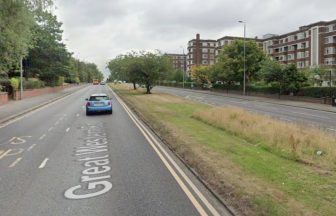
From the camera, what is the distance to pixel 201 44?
158000 mm

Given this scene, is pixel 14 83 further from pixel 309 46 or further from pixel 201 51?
pixel 201 51

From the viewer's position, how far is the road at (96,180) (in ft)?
21.8

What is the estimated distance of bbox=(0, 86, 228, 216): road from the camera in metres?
6.64

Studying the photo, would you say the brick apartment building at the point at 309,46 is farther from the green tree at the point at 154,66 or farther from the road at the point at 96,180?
the road at the point at 96,180

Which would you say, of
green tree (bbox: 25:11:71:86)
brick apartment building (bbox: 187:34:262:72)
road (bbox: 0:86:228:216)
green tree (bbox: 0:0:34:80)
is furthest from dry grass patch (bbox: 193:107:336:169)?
brick apartment building (bbox: 187:34:262:72)

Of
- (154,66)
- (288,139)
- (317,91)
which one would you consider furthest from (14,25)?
(154,66)

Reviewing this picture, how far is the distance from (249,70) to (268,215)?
190ft

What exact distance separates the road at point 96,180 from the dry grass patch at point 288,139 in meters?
3.20

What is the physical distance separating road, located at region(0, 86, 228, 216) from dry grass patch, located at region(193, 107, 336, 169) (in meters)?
3.20

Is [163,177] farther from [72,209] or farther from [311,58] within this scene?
[311,58]

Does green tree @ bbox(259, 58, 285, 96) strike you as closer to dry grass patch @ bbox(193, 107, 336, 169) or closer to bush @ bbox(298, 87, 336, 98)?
bush @ bbox(298, 87, 336, 98)

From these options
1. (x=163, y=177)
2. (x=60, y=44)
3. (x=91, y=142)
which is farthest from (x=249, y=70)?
(x=163, y=177)

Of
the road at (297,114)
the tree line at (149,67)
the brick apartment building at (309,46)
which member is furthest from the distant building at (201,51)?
the road at (297,114)

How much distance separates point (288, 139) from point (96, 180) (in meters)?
6.77
